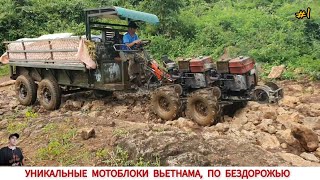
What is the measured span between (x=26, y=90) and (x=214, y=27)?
8177 millimetres

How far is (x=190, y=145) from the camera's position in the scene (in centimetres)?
469

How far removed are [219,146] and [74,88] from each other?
5184mm

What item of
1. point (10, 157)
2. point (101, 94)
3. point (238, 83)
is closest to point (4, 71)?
point (101, 94)

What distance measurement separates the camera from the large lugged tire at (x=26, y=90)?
29.3ft

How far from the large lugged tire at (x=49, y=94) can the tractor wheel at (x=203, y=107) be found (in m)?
3.12

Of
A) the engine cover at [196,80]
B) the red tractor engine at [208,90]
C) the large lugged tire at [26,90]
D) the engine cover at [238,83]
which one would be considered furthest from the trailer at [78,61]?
the engine cover at [238,83]

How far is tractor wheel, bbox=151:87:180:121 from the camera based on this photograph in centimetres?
709

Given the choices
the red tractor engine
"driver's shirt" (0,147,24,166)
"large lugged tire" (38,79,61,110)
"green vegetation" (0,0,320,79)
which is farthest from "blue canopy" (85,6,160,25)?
"green vegetation" (0,0,320,79)

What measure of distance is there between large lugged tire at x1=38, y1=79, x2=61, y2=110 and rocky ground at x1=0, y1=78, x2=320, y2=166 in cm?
33

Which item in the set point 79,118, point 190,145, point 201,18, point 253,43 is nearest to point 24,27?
point 201,18

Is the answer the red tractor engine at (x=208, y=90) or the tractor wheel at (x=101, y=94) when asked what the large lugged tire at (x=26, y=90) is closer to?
the tractor wheel at (x=101, y=94)

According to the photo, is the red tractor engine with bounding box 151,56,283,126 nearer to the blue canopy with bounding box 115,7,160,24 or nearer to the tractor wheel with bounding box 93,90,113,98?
the blue canopy with bounding box 115,7,160,24

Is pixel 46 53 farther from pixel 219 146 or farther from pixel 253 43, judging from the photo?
pixel 253 43

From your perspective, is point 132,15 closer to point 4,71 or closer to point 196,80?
point 196,80
